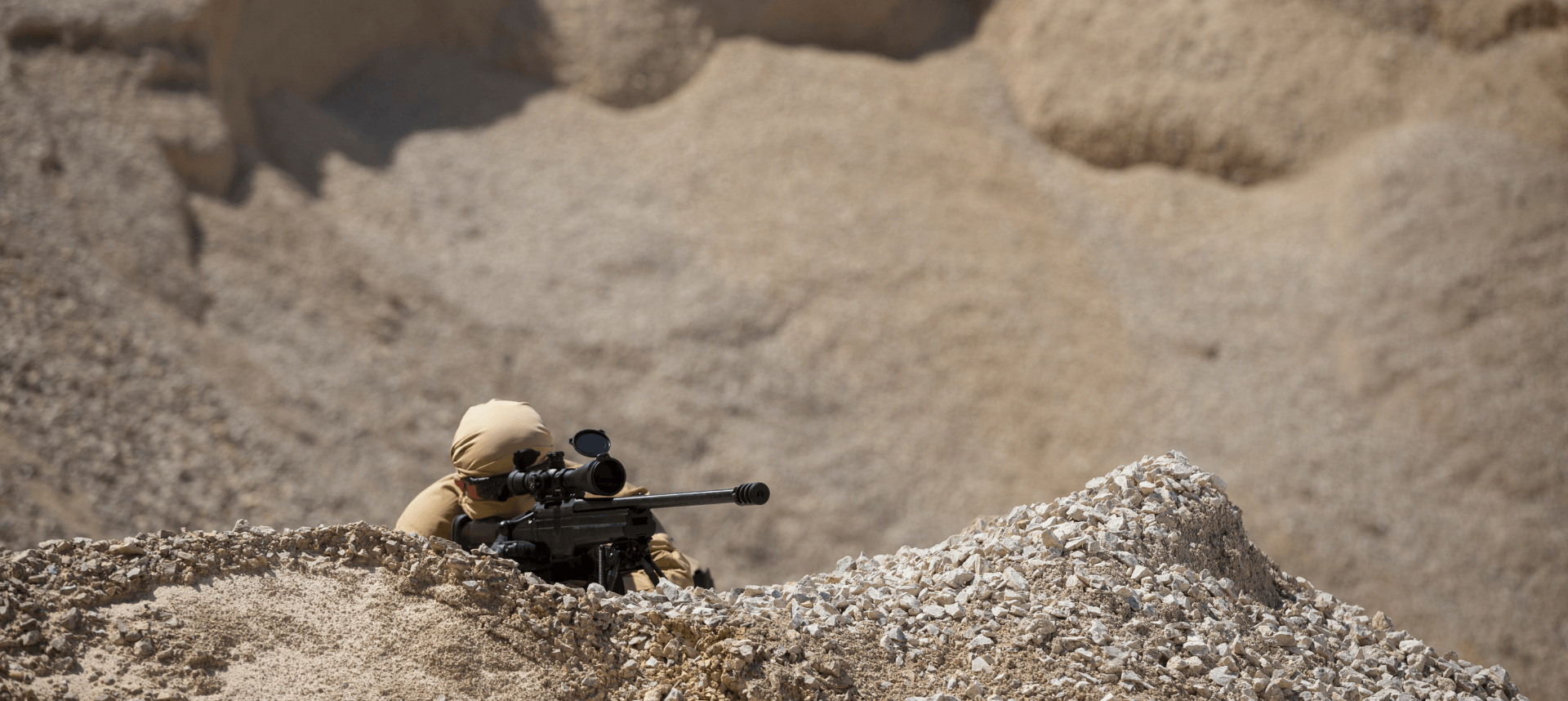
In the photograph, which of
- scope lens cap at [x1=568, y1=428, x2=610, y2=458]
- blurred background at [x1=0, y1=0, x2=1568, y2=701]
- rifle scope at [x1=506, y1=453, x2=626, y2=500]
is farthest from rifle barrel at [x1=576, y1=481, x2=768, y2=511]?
blurred background at [x1=0, y1=0, x2=1568, y2=701]

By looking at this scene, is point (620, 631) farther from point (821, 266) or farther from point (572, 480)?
point (821, 266)

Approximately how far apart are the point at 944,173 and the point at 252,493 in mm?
9905

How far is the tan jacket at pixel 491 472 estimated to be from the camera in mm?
4086

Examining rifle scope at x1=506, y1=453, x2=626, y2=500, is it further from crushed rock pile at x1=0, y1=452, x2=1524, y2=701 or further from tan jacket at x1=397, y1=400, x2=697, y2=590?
crushed rock pile at x1=0, y1=452, x2=1524, y2=701

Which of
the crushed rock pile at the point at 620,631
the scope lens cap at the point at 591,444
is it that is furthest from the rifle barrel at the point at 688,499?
the crushed rock pile at the point at 620,631

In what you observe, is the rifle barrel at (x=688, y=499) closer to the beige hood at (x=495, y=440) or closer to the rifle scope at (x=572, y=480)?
the rifle scope at (x=572, y=480)

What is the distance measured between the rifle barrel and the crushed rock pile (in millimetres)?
301

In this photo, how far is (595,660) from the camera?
350 cm

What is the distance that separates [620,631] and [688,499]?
46 cm

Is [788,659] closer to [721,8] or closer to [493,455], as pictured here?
[493,455]

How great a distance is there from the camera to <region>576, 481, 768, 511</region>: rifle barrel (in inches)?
132

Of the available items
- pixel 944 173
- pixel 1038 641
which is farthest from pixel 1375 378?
pixel 1038 641

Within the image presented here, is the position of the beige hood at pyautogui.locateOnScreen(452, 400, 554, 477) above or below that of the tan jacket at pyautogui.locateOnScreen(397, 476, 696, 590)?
above

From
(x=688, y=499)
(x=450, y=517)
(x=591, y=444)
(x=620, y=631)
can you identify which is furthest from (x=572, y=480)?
(x=450, y=517)
